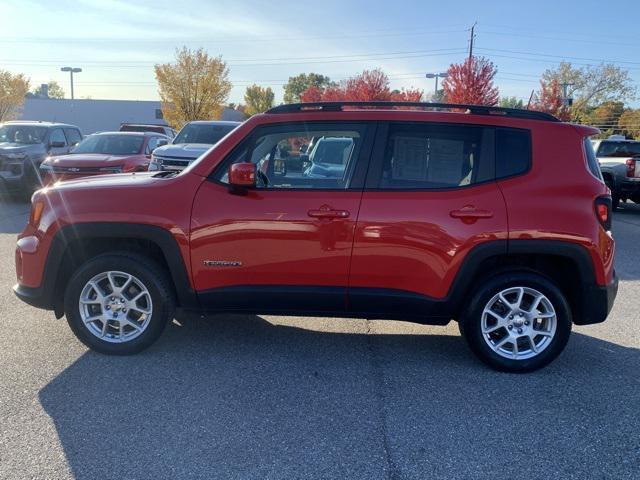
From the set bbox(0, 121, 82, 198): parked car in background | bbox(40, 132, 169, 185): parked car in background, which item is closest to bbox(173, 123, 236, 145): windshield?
bbox(40, 132, 169, 185): parked car in background

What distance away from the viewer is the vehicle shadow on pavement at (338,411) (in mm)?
2861

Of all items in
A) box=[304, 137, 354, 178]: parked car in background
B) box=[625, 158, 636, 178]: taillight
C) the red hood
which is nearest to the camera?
box=[304, 137, 354, 178]: parked car in background

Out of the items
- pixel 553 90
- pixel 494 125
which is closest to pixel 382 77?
pixel 553 90

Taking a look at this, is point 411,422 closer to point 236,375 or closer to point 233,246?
point 236,375

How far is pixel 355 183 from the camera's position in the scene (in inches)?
155

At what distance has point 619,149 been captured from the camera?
1509cm

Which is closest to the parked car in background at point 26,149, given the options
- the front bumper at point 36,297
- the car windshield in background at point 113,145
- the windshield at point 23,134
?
the windshield at point 23,134

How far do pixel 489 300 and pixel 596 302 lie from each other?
31.0 inches

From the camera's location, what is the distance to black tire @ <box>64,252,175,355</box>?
4.06m

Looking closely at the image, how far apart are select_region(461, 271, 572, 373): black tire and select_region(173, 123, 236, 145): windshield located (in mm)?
8903

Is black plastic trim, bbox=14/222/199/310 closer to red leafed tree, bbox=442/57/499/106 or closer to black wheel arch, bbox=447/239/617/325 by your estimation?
black wheel arch, bbox=447/239/617/325

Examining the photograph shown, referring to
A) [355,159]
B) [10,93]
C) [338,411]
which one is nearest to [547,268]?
[355,159]

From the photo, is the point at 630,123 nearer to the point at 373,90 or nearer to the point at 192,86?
the point at 373,90

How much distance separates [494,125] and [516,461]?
235 cm
